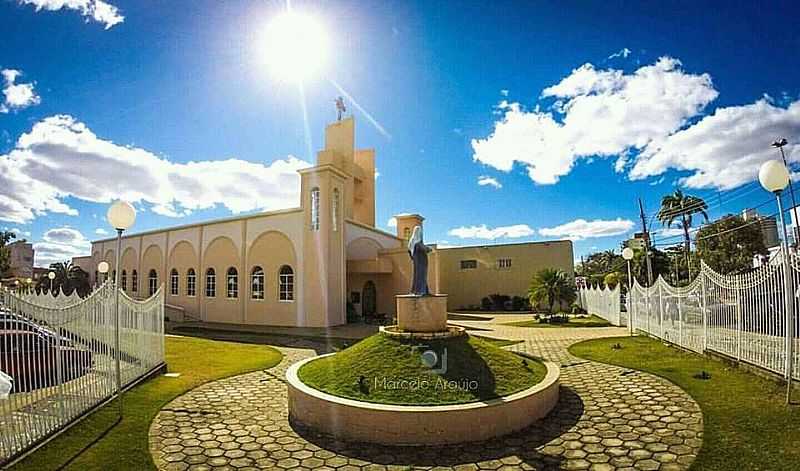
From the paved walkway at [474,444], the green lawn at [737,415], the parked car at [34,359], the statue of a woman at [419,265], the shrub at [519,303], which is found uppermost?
the statue of a woman at [419,265]

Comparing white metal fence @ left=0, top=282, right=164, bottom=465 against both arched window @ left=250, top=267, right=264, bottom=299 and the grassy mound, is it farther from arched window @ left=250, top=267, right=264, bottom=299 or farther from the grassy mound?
arched window @ left=250, top=267, right=264, bottom=299

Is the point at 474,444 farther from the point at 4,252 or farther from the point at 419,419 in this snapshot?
the point at 4,252

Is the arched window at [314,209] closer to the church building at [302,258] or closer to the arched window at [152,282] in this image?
the church building at [302,258]

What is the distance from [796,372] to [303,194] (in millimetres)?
16537

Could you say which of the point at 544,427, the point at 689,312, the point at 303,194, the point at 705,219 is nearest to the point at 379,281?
the point at 303,194

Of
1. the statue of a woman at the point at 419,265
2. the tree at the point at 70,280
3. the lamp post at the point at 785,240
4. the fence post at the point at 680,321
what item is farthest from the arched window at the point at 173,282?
the lamp post at the point at 785,240

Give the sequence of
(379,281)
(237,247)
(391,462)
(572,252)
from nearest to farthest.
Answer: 1. (391,462)
2. (237,247)
3. (379,281)
4. (572,252)

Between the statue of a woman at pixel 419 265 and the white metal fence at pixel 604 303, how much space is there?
13.5 m

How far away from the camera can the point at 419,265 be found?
8.36 m

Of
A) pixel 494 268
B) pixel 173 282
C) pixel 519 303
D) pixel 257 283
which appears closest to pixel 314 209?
pixel 257 283

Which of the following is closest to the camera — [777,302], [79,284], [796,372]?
[796,372]

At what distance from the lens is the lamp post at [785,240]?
19.6 feet

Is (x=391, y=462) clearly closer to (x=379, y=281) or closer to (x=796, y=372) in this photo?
(x=796, y=372)

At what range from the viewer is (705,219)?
33281 mm
